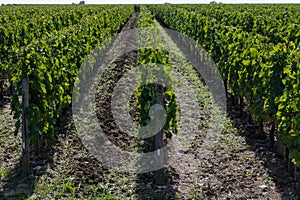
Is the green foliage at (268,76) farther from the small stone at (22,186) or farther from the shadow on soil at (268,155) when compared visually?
the small stone at (22,186)

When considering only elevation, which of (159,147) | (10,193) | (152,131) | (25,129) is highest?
(152,131)

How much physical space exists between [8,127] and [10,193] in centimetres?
328

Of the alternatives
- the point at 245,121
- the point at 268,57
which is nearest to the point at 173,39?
the point at 245,121

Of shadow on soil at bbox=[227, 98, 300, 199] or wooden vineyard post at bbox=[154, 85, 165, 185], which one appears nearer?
shadow on soil at bbox=[227, 98, 300, 199]

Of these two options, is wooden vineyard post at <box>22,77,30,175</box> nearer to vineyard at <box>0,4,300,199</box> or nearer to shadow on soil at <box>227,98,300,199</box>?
vineyard at <box>0,4,300,199</box>

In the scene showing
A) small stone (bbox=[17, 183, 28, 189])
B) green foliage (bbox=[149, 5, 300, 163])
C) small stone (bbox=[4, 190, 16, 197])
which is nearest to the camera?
small stone (bbox=[4, 190, 16, 197])

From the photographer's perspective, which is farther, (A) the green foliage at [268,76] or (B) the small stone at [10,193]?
(A) the green foliage at [268,76]

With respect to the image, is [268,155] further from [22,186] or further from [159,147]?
[22,186]

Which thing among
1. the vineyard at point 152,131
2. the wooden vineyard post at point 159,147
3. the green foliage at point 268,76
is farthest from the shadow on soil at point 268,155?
the wooden vineyard post at point 159,147

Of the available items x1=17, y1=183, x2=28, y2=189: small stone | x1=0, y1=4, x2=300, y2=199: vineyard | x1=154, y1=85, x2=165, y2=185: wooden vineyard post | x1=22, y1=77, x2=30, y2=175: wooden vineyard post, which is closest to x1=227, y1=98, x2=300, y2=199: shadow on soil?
x1=0, y1=4, x2=300, y2=199: vineyard

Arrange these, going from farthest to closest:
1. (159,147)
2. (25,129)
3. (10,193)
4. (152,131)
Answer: (152,131) < (159,147) < (25,129) < (10,193)

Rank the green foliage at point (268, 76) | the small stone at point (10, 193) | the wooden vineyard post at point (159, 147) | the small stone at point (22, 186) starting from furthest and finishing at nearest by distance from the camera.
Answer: the wooden vineyard post at point (159, 147)
the small stone at point (22, 186)
the green foliage at point (268, 76)
the small stone at point (10, 193)

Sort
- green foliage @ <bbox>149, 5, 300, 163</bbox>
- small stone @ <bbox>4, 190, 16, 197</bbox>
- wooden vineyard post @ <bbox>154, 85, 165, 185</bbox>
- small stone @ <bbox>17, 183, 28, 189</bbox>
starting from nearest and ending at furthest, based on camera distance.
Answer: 1. small stone @ <bbox>4, 190, 16, 197</bbox>
2. green foliage @ <bbox>149, 5, 300, 163</bbox>
3. small stone @ <bbox>17, 183, 28, 189</bbox>
4. wooden vineyard post @ <bbox>154, 85, 165, 185</bbox>

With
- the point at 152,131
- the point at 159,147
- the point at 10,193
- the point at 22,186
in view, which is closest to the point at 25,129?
the point at 22,186
